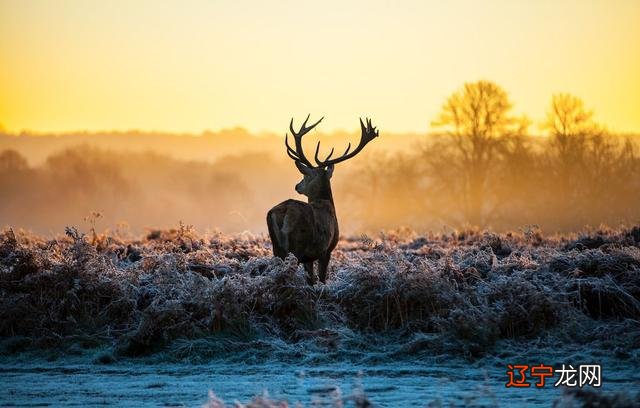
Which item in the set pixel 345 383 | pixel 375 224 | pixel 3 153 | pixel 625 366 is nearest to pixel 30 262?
pixel 345 383

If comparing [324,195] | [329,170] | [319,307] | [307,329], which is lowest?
[307,329]

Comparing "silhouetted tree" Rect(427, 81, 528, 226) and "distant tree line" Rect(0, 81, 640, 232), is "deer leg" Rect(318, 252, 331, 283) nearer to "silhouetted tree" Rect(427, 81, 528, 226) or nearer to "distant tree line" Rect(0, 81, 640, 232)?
"distant tree line" Rect(0, 81, 640, 232)

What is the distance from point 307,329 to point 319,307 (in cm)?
59

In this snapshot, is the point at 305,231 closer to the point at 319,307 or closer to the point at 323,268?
the point at 323,268

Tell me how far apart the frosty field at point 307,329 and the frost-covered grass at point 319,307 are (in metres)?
0.02

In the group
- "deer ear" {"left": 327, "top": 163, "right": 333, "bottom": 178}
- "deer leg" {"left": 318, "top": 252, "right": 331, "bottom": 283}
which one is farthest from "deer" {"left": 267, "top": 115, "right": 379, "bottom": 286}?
"deer ear" {"left": 327, "top": 163, "right": 333, "bottom": 178}

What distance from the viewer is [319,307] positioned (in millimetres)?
12031

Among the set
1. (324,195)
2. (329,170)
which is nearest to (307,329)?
(324,195)

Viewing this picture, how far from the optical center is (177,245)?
17844 millimetres

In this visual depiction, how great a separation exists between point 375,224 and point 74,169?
2836 cm

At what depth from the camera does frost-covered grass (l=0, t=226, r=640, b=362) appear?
10.8m

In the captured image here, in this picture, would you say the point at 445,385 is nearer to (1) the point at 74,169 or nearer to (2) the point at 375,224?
(2) the point at 375,224

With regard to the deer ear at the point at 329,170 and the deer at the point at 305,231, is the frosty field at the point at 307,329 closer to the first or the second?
the deer at the point at 305,231

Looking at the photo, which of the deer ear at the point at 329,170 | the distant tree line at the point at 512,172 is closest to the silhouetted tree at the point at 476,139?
the distant tree line at the point at 512,172
